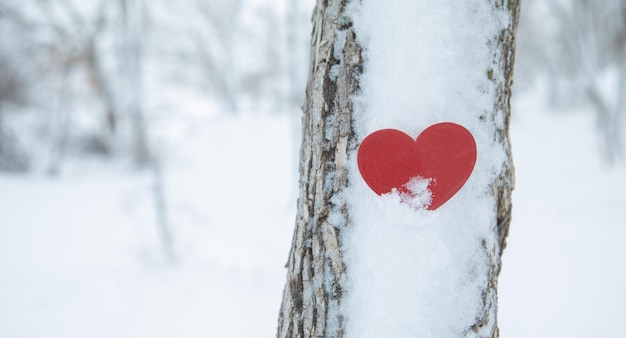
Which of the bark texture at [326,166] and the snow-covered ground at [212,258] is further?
the snow-covered ground at [212,258]

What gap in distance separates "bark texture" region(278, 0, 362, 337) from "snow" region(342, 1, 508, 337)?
3 cm

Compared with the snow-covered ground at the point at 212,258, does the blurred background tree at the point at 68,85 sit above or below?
above

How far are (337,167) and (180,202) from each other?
409 cm

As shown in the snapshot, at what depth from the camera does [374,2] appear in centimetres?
69

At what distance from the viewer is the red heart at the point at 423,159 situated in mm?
656

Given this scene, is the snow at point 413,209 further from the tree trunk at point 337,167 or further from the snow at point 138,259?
the snow at point 138,259

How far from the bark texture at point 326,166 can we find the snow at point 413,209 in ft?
0.09

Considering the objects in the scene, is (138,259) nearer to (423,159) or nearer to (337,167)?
(337,167)

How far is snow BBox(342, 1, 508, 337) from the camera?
2.19ft

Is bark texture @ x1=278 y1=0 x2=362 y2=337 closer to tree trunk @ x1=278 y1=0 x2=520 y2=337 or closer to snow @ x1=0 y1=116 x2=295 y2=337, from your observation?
tree trunk @ x1=278 y1=0 x2=520 y2=337

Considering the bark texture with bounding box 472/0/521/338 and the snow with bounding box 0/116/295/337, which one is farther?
the snow with bounding box 0/116/295/337

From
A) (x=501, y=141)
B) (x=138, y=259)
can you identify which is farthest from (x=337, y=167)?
(x=138, y=259)

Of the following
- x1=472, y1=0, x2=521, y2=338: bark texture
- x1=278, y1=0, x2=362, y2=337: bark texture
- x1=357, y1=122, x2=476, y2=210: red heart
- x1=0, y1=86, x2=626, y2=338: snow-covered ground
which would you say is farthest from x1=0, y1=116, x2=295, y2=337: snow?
x1=357, y1=122, x2=476, y2=210: red heart

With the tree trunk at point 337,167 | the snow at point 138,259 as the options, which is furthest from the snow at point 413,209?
the snow at point 138,259
